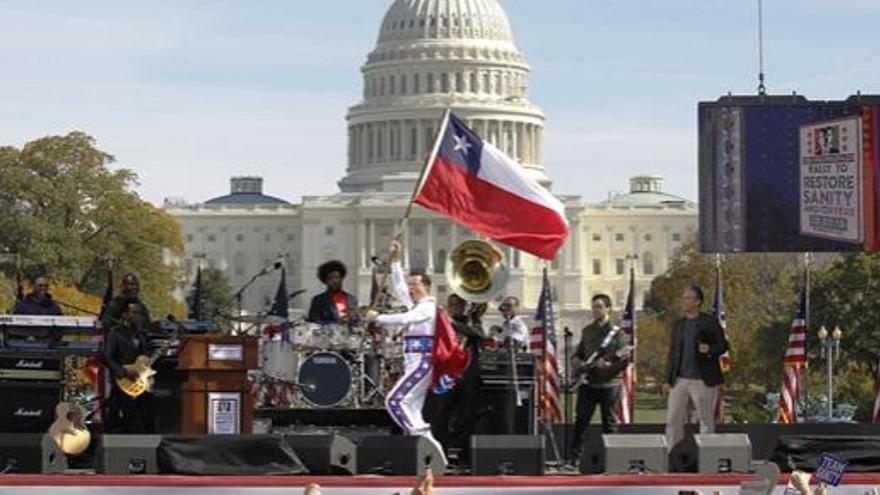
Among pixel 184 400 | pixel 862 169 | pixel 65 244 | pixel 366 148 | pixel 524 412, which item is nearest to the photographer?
pixel 184 400

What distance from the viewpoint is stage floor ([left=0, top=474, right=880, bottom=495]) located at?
15.4m

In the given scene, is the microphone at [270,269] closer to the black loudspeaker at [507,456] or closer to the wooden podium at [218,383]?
the wooden podium at [218,383]

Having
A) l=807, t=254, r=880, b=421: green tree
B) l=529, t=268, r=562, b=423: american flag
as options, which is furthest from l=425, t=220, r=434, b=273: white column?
l=529, t=268, r=562, b=423: american flag

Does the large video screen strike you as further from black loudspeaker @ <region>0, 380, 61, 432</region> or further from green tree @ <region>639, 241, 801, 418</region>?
green tree @ <region>639, 241, 801, 418</region>

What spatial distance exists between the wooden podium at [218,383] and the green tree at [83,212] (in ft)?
184

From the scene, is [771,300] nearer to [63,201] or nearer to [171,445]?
[63,201]

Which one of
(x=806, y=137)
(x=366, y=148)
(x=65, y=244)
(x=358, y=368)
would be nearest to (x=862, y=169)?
(x=806, y=137)

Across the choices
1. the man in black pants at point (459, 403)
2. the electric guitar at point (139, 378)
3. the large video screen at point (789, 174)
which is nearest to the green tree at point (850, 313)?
the large video screen at point (789, 174)

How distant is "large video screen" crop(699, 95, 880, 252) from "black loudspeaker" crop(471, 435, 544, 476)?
551 centimetres

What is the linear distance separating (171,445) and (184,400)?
1368 mm

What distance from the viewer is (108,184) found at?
254 feet

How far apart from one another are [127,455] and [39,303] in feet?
15.5

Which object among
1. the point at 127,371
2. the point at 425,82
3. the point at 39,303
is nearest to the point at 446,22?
the point at 425,82

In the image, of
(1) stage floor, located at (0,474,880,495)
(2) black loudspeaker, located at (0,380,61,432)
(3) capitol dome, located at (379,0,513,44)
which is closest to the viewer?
(1) stage floor, located at (0,474,880,495)
